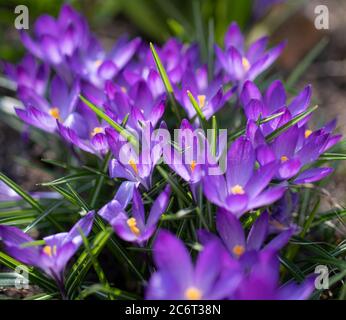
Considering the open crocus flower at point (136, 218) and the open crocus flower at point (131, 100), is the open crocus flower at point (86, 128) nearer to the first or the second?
the open crocus flower at point (131, 100)

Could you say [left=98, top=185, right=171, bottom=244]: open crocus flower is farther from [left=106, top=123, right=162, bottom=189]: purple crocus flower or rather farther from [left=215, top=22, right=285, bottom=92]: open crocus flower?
[left=215, top=22, right=285, bottom=92]: open crocus flower

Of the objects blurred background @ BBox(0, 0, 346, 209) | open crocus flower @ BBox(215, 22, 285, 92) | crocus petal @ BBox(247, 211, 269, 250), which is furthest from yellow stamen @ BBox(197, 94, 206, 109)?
blurred background @ BBox(0, 0, 346, 209)

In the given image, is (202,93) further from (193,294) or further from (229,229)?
(193,294)

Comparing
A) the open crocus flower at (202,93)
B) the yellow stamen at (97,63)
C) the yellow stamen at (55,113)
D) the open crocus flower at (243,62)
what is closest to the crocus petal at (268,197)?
the open crocus flower at (202,93)

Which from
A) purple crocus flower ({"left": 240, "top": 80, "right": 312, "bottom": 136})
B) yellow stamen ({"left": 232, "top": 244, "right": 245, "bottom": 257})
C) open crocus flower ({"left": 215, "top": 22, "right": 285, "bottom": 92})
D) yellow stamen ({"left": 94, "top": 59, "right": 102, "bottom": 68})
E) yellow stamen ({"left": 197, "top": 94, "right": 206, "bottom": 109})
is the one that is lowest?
yellow stamen ({"left": 232, "top": 244, "right": 245, "bottom": 257})

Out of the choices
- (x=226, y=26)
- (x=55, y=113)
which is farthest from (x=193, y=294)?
(x=226, y=26)

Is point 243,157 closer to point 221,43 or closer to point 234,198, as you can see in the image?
point 234,198
